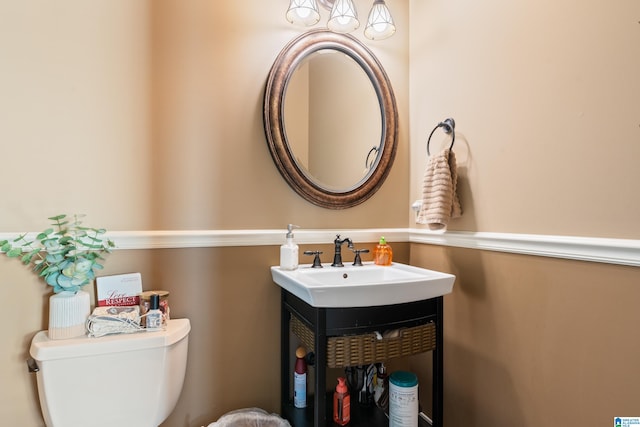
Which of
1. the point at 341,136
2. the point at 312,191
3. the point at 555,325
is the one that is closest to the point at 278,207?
the point at 312,191

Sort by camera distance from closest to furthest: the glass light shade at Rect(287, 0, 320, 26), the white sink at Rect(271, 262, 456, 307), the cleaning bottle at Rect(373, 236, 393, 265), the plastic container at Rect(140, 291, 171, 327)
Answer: the white sink at Rect(271, 262, 456, 307)
the plastic container at Rect(140, 291, 171, 327)
the glass light shade at Rect(287, 0, 320, 26)
the cleaning bottle at Rect(373, 236, 393, 265)

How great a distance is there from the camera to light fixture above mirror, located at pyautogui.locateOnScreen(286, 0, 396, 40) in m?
1.40

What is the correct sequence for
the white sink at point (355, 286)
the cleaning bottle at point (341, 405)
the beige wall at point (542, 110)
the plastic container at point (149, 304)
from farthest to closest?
the cleaning bottle at point (341, 405), the plastic container at point (149, 304), the white sink at point (355, 286), the beige wall at point (542, 110)

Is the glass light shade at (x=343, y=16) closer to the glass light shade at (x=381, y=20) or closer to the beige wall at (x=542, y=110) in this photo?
the glass light shade at (x=381, y=20)

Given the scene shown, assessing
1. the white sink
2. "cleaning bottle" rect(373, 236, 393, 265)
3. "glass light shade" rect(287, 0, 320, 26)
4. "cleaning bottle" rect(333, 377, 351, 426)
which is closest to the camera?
the white sink

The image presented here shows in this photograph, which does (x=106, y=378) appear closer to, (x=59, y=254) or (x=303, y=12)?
(x=59, y=254)

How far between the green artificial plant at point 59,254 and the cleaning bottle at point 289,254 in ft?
2.12

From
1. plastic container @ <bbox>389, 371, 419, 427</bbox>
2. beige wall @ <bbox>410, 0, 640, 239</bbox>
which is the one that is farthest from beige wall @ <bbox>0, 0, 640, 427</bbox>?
plastic container @ <bbox>389, 371, 419, 427</bbox>

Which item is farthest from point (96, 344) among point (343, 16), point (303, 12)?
point (343, 16)

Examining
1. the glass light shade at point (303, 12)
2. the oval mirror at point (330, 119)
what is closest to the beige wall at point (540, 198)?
the oval mirror at point (330, 119)

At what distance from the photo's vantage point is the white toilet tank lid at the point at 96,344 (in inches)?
37.5

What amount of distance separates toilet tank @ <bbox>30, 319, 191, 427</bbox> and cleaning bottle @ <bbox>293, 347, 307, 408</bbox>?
489 mm

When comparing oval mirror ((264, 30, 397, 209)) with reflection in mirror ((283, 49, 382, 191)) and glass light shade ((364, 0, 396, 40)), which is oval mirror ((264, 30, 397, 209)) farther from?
glass light shade ((364, 0, 396, 40))

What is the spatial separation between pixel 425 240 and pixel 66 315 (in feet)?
4.76
